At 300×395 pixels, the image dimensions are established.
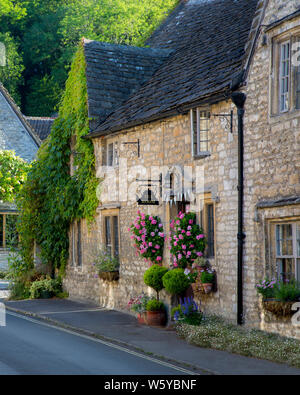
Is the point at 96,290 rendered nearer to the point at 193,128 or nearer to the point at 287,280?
the point at 193,128

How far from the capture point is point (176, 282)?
17109 mm

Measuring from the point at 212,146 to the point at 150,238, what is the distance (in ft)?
11.0

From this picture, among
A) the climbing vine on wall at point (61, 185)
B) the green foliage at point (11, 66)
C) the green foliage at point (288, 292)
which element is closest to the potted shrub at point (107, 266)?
the climbing vine on wall at point (61, 185)

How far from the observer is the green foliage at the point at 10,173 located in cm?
3471

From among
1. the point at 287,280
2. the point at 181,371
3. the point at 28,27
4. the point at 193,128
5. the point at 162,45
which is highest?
the point at 28,27

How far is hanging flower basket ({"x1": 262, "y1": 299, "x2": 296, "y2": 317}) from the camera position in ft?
45.3

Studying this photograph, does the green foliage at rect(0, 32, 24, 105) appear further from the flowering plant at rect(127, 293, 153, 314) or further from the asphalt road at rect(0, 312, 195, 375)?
the asphalt road at rect(0, 312, 195, 375)

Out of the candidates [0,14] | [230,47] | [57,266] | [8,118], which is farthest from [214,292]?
[0,14]

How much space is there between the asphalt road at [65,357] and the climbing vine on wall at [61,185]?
7301 millimetres

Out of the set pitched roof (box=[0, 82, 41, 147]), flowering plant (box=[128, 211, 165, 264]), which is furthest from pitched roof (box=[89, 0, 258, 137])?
pitched roof (box=[0, 82, 41, 147])

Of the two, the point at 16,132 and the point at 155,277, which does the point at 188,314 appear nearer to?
the point at 155,277
